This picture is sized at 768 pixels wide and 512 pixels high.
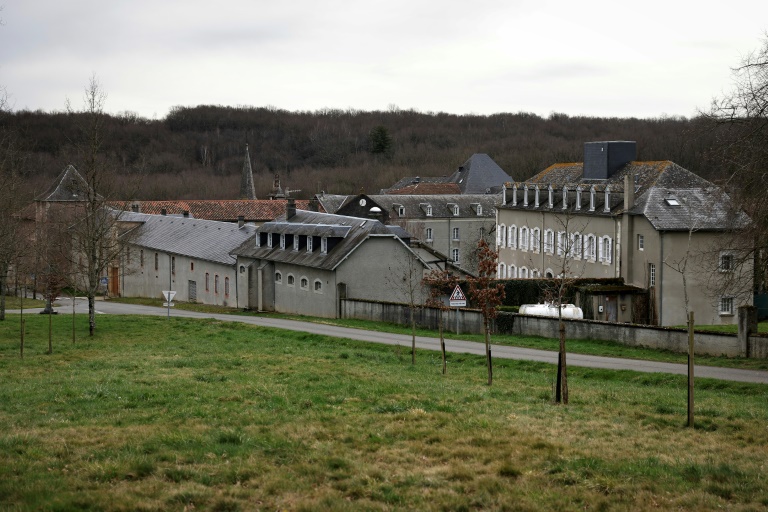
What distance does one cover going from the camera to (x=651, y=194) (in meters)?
52.0

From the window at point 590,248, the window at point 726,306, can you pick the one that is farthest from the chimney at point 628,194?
the window at point 726,306

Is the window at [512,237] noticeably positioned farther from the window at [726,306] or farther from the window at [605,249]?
the window at [726,306]

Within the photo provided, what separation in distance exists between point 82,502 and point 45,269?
49.6 meters

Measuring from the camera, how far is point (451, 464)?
33.8 feet

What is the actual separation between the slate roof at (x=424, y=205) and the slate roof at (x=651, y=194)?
12.7 m

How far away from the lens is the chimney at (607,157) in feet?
218

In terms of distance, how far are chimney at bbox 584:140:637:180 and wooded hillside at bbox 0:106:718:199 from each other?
210ft

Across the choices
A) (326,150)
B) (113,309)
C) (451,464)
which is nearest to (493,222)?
(113,309)

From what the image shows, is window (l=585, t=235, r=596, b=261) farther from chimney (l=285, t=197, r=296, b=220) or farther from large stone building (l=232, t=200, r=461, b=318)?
chimney (l=285, t=197, r=296, b=220)

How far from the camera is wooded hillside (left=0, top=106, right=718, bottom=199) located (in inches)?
5768

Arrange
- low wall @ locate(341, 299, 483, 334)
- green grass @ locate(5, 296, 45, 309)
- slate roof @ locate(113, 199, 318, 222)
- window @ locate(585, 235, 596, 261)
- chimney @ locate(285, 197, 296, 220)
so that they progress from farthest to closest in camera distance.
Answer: slate roof @ locate(113, 199, 318, 222) < chimney @ locate(285, 197, 296, 220) < window @ locate(585, 235, 596, 261) < green grass @ locate(5, 296, 45, 309) < low wall @ locate(341, 299, 483, 334)

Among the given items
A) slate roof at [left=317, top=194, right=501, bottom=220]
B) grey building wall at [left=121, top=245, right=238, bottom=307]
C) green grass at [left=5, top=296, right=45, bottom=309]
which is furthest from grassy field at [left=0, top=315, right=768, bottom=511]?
slate roof at [left=317, top=194, right=501, bottom=220]

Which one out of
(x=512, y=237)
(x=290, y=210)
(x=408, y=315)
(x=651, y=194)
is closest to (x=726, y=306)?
(x=651, y=194)

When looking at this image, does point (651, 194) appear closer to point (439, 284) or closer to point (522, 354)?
point (439, 284)
